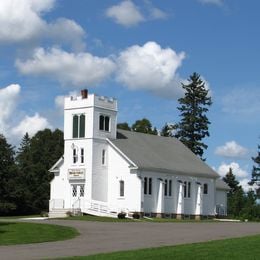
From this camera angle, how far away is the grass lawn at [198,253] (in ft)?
67.7

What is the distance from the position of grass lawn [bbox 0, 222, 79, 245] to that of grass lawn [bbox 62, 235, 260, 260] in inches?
286

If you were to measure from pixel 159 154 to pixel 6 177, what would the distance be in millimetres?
20436

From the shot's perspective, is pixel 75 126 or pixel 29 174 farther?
pixel 29 174

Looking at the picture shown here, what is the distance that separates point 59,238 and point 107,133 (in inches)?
1370

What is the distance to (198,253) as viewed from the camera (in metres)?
21.7

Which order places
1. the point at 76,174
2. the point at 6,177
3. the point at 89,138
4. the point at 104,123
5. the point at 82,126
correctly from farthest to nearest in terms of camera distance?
the point at 6,177 < the point at 104,123 < the point at 76,174 < the point at 82,126 < the point at 89,138

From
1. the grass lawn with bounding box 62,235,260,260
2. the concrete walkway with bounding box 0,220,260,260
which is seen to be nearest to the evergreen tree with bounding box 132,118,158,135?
the concrete walkway with bounding box 0,220,260,260

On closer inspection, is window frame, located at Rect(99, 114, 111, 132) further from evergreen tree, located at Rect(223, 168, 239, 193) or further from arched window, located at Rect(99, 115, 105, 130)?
evergreen tree, located at Rect(223, 168, 239, 193)

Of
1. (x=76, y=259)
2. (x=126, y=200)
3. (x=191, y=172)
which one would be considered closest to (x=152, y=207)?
(x=126, y=200)

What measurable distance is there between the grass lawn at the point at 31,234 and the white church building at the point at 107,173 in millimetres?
25468

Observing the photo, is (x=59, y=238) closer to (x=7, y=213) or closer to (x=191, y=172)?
(x=191, y=172)

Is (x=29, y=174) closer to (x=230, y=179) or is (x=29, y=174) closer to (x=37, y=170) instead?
(x=37, y=170)

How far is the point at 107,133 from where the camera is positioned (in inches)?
2537

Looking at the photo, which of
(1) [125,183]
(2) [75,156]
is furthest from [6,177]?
(1) [125,183]
